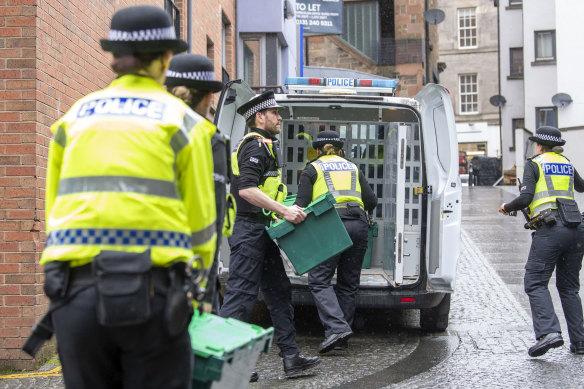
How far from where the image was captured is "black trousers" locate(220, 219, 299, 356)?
581cm

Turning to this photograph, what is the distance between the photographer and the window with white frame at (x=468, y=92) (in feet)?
175

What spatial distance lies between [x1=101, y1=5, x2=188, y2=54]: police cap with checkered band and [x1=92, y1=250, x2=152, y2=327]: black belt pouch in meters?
0.68

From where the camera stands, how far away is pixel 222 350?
9.01ft

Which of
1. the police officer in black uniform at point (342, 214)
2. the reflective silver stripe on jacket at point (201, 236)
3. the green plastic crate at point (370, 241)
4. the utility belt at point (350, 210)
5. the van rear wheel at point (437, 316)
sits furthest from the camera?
the green plastic crate at point (370, 241)

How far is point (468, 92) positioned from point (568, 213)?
48528 millimetres

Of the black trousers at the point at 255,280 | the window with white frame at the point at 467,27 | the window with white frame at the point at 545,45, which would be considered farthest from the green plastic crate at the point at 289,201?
the window with white frame at the point at 467,27

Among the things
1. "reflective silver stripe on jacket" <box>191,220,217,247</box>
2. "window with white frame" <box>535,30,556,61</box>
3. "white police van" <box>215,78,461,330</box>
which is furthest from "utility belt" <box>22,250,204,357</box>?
"window with white frame" <box>535,30,556,61</box>

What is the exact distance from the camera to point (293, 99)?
7535mm

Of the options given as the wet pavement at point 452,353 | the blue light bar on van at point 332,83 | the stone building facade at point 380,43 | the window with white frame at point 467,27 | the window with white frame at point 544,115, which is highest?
the window with white frame at point 467,27

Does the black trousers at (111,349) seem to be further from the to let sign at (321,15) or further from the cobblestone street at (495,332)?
the to let sign at (321,15)

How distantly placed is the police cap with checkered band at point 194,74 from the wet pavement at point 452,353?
3.01 m

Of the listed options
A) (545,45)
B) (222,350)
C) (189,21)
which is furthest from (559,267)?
(545,45)

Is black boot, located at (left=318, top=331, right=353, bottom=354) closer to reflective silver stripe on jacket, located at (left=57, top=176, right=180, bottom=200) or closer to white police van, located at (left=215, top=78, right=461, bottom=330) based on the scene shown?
white police van, located at (left=215, top=78, right=461, bottom=330)

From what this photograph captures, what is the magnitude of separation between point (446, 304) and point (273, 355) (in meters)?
1.82
